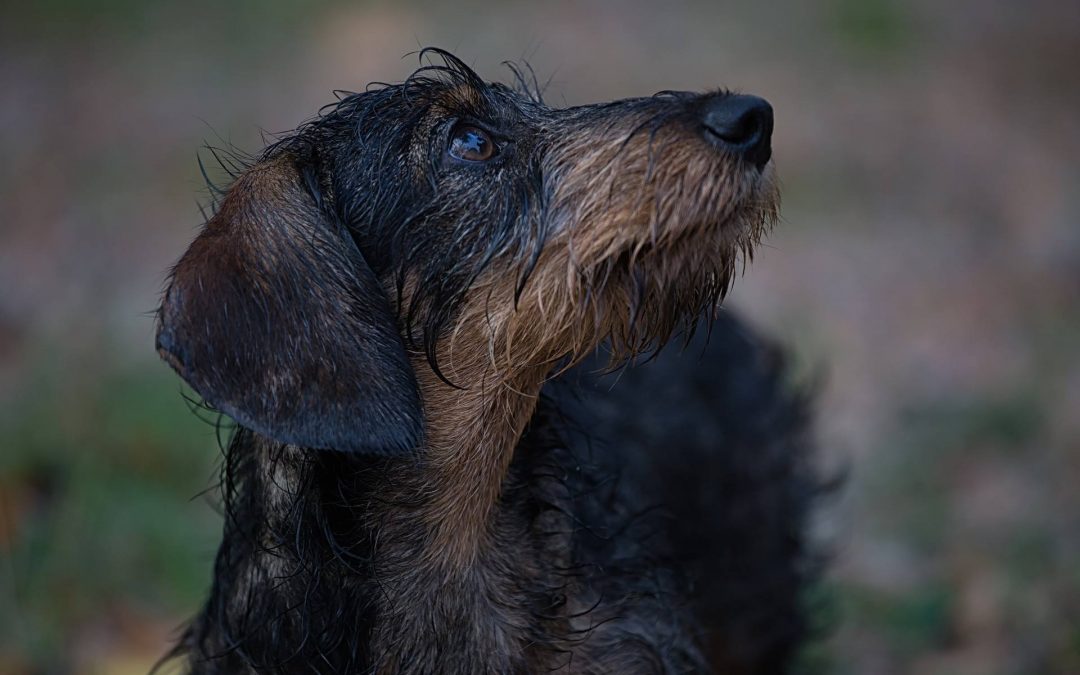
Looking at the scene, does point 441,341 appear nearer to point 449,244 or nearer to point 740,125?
point 449,244

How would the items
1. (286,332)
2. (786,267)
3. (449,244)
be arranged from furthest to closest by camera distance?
(786,267), (449,244), (286,332)

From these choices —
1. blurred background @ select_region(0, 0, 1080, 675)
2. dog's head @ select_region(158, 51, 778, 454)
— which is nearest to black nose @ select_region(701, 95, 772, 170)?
dog's head @ select_region(158, 51, 778, 454)

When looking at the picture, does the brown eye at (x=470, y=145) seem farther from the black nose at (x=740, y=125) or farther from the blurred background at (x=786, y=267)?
the blurred background at (x=786, y=267)

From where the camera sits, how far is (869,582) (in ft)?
21.8

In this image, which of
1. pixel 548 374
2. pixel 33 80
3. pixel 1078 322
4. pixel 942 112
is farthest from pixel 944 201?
pixel 33 80

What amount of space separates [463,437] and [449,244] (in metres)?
0.55

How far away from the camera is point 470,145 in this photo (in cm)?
328

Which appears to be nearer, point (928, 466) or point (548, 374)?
point (548, 374)

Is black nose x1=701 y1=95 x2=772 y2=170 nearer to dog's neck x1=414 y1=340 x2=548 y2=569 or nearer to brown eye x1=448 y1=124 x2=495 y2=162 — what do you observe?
brown eye x1=448 y1=124 x2=495 y2=162

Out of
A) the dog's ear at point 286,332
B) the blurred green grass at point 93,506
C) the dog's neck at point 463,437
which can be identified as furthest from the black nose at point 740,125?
the blurred green grass at point 93,506

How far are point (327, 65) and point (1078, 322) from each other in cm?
706

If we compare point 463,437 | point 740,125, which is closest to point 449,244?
point 463,437

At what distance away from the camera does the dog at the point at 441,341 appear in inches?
114

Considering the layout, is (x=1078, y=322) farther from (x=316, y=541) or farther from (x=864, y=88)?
(x=316, y=541)
